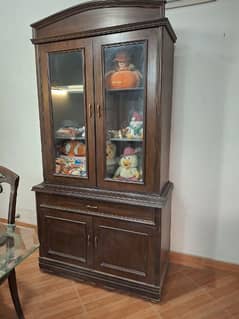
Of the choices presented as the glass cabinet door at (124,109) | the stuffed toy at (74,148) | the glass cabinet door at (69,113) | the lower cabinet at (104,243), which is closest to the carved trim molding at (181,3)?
the glass cabinet door at (124,109)

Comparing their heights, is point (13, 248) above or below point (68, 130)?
below

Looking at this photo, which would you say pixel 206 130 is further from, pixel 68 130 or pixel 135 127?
pixel 68 130

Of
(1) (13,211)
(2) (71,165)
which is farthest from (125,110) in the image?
(1) (13,211)

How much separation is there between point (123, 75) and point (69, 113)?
0.53 m

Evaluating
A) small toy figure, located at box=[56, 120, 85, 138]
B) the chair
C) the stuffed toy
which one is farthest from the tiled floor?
small toy figure, located at box=[56, 120, 85, 138]

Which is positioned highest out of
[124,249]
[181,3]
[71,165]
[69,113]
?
[181,3]

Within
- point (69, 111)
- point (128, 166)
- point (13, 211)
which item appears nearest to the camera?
point (13, 211)

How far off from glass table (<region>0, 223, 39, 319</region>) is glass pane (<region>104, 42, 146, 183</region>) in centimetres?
67

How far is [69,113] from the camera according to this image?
1854 millimetres

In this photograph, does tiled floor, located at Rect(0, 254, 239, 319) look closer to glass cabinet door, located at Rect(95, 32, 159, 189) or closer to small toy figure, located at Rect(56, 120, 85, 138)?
glass cabinet door, located at Rect(95, 32, 159, 189)

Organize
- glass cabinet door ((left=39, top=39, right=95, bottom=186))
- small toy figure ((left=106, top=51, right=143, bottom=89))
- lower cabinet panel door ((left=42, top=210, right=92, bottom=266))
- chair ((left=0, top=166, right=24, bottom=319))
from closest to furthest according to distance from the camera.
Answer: chair ((left=0, top=166, right=24, bottom=319))
small toy figure ((left=106, top=51, right=143, bottom=89))
glass cabinet door ((left=39, top=39, right=95, bottom=186))
lower cabinet panel door ((left=42, top=210, right=92, bottom=266))

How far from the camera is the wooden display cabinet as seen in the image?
1.52 m

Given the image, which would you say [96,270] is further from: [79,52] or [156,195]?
[79,52]

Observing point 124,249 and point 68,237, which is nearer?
point 124,249
